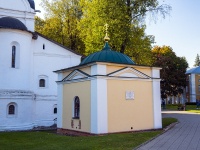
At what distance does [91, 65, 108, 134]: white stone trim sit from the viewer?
15.1 m

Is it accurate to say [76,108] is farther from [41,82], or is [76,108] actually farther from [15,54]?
[41,82]

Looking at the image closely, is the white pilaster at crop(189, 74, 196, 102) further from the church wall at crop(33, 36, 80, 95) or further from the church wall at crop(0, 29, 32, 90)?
the church wall at crop(0, 29, 32, 90)

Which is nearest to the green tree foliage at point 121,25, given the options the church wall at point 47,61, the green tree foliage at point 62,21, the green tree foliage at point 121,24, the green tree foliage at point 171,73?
the green tree foliage at point 121,24

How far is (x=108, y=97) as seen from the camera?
15656 millimetres

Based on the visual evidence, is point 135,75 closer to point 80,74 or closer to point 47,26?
point 80,74

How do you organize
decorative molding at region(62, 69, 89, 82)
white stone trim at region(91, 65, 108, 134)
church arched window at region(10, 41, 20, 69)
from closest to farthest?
white stone trim at region(91, 65, 108, 134)
decorative molding at region(62, 69, 89, 82)
church arched window at region(10, 41, 20, 69)

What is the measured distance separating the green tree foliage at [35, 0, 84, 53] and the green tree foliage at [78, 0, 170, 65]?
9484 mm

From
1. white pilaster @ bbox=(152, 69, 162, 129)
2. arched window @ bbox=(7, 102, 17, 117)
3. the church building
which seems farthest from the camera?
the church building

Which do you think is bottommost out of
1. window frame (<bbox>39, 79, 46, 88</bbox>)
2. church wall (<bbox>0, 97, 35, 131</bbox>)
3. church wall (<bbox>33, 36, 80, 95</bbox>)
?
church wall (<bbox>0, 97, 35, 131</bbox>)

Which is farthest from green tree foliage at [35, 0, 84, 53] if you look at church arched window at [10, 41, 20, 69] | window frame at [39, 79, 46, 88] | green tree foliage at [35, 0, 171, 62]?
church arched window at [10, 41, 20, 69]

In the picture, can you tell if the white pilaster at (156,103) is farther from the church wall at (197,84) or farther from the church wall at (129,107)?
the church wall at (197,84)

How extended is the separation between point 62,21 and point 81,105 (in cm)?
2311

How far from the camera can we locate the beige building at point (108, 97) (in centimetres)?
1541

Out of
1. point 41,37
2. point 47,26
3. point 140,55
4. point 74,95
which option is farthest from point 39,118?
point 47,26
